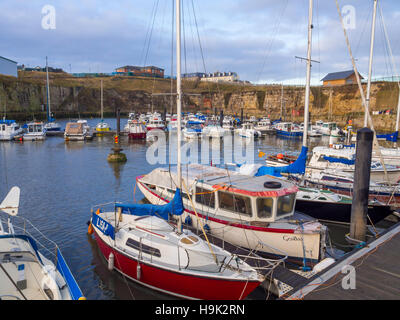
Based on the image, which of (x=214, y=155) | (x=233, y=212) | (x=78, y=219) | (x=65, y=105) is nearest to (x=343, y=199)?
(x=233, y=212)

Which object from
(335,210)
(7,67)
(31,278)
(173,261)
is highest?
(7,67)

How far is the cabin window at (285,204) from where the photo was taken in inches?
486

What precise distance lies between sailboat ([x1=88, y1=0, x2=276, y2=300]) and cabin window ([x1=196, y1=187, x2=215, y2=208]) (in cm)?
190

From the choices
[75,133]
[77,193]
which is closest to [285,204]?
[77,193]

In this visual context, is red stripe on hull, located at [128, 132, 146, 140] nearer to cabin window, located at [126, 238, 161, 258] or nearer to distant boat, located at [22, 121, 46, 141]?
distant boat, located at [22, 121, 46, 141]

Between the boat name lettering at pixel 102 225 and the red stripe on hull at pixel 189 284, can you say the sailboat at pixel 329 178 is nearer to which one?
the red stripe on hull at pixel 189 284

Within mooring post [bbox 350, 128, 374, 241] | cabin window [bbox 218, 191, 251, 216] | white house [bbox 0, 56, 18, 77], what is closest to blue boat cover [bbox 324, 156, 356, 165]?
mooring post [bbox 350, 128, 374, 241]

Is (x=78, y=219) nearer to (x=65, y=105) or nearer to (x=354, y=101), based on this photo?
(x=354, y=101)

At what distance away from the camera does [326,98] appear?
91.8m

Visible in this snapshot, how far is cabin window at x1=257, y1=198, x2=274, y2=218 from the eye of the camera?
1213 centimetres

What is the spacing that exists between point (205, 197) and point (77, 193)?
12.5 m

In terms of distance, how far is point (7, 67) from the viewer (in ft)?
311

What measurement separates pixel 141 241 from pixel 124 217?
7.96 feet

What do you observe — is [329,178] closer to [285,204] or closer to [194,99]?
[285,204]
